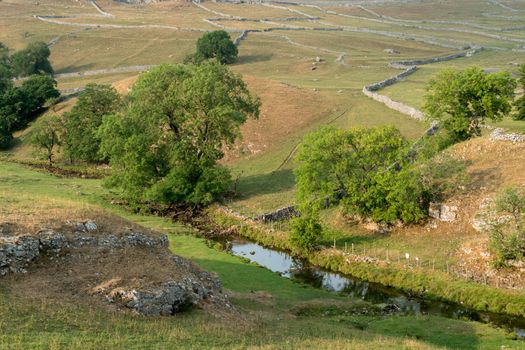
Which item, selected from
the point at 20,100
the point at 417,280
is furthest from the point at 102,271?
the point at 20,100

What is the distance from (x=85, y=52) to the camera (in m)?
157

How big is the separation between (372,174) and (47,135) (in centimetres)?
5163

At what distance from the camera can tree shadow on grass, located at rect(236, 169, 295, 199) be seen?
68.7 m

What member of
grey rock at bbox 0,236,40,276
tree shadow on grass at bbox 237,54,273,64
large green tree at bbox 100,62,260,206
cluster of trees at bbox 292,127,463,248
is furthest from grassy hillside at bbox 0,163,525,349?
tree shadow on grass at bbox 237,54,273,64

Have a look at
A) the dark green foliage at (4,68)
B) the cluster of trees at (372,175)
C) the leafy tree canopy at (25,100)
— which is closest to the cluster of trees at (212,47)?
the leafy tree canopy at (25,100)

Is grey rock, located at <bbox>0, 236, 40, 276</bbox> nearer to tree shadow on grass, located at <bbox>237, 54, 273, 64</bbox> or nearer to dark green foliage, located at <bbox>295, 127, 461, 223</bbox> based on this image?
dark green foliage, located at <bbox>295, 127, 461, 223</bbox>

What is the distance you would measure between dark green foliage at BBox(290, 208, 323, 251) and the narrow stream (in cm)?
173

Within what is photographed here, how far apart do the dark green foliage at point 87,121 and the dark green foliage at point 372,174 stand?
3828 centimetres

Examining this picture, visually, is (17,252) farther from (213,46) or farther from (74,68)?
(74,68)

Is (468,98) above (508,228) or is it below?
above

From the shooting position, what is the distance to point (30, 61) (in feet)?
452

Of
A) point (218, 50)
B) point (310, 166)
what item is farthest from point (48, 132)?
point (218, 50)

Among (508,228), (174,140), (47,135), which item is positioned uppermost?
(174,140)

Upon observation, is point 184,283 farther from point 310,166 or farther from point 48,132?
point 48,132
